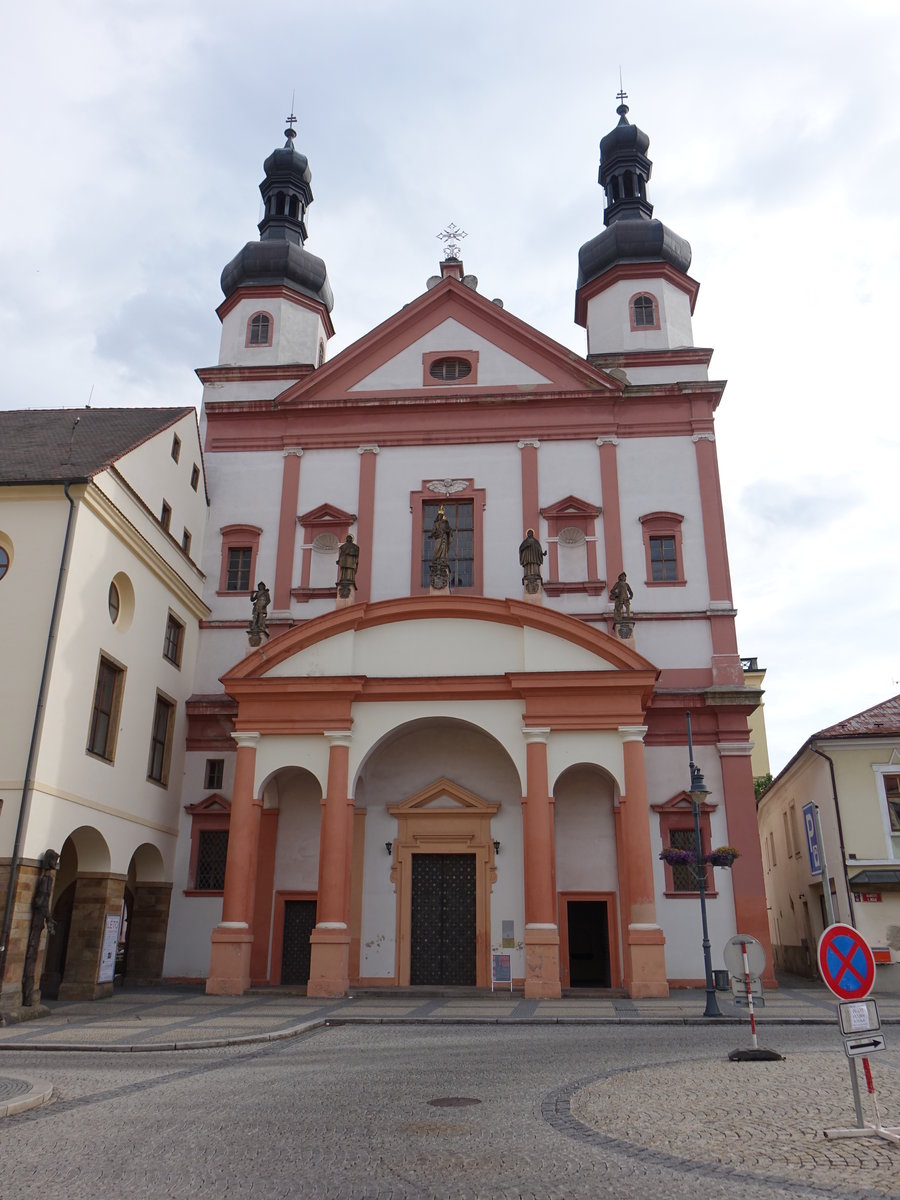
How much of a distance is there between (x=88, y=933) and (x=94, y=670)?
5.26m

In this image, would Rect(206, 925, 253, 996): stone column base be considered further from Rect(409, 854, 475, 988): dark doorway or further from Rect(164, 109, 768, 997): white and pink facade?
Rect(409, 854, 475, 988): dark doorway

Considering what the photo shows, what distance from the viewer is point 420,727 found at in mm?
23734

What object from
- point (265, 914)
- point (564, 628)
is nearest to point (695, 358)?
point (564, 628)

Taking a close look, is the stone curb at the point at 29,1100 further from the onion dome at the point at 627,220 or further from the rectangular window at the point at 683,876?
the onion dome at the point at 627,220

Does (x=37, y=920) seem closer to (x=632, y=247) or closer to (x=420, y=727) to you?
(x=420, y=727)

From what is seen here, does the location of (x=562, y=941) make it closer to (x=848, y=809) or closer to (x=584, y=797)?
(x=584, y=797)

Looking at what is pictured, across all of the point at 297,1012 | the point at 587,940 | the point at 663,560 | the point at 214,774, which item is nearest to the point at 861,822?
the point at 587,940

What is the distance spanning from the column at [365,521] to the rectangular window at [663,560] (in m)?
7.26

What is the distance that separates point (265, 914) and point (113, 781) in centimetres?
491

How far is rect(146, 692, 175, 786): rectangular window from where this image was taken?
2358 centimetres

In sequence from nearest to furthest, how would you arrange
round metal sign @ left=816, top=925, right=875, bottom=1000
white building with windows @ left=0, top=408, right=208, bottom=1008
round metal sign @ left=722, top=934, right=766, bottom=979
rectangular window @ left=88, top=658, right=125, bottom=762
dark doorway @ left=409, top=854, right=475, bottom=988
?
round metal sign @ left=816, top=925, right=875, bottom=1000, round metal sign @ left=722, top=934, right=766, bottom=979, white building with windows @ left=0, top=408, right=208, bottom=1008, rectangular window @ left=88, top=658, right=125, bottom=762, dark doorway @ left=409, top=854, right=475, bottom=988

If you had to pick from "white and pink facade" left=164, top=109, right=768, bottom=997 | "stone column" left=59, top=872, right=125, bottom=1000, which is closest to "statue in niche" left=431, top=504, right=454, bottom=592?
"white and pink facade" left=164, top=109, right=768, bottom=997

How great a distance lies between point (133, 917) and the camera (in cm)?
2380

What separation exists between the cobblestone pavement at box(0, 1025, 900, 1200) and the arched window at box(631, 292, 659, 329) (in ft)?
70.3
